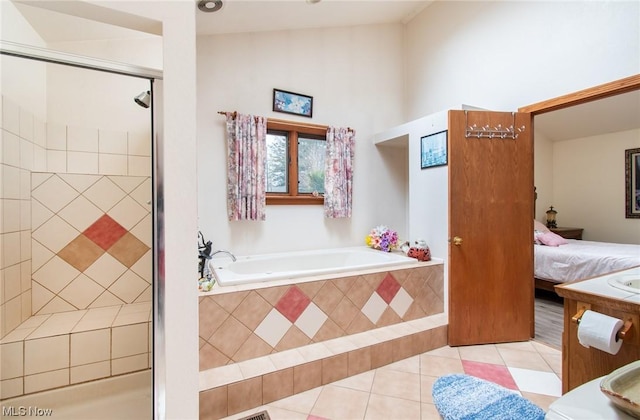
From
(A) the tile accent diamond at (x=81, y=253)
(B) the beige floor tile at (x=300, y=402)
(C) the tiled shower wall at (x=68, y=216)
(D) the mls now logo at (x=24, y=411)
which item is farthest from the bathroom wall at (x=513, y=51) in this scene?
(D) the mls now logo at (x=24, y=411)

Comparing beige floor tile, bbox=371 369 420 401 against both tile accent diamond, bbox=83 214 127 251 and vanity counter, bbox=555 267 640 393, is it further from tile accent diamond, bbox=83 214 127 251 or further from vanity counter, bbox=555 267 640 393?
tile accent diamond, bbox=83 214 127 251

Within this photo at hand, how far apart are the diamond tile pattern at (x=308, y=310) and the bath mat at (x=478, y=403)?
3.16 feet

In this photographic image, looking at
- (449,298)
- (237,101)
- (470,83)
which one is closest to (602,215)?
(470,83)

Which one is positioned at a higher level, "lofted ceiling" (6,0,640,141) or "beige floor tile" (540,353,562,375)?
"lofted ceiling" (6,0,640,141)

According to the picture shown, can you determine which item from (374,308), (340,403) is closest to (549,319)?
(374,308)

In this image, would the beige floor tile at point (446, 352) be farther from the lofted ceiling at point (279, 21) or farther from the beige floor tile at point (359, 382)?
the lofted ceiling at point (279, 21)

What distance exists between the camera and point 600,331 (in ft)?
3.89

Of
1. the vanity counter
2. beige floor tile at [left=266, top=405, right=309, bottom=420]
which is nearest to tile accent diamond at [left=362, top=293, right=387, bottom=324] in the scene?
beige floor tile at [left=266, top=405, right=309, bottom=420]

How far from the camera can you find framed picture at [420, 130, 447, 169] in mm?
2527

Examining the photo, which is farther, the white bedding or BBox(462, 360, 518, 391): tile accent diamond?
the white bedding

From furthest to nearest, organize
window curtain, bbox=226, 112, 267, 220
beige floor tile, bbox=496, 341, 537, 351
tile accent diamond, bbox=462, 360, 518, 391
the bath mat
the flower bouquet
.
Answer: the flower bouquet < window curtain, bbox=226, 112, 267, 220 < beige floor tile, bbox=496, 341, 537, 351 < tile accent diamond, bbox=462, 360, 518, 391 < the bath mat

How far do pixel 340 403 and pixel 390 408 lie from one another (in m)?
0.29

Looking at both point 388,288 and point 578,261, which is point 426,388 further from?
point 578,261

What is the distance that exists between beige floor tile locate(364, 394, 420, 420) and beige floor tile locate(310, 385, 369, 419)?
1.7 inches
